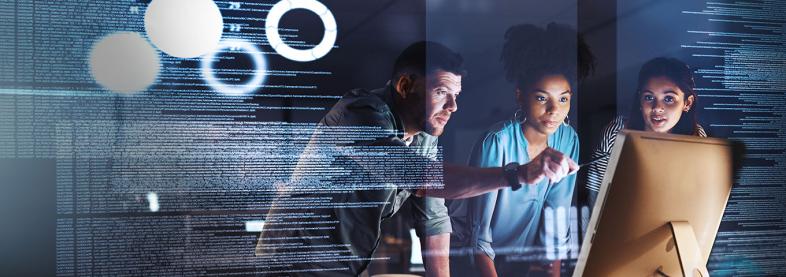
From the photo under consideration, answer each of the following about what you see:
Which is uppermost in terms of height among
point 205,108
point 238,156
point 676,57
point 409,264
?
point 676,57

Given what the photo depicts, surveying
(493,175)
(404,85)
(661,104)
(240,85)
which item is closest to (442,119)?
(404,85)

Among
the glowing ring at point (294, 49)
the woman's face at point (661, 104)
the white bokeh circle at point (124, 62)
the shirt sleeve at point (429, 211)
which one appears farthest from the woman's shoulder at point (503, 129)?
the white bokeh circle at point (124, 62)

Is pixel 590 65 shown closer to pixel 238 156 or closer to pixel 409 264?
pixel 409 264

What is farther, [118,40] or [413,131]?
[413,131]

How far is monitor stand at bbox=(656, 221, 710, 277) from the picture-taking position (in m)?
2.13

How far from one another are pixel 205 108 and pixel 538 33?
1444 millimetres

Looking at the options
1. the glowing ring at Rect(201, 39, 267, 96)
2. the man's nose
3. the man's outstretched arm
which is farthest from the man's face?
the glowing ring at Rect(201, 39, 267, 96)

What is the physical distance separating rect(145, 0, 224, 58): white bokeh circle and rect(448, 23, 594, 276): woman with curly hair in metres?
1.19

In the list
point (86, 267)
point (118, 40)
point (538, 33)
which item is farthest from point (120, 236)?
point (538, 33)

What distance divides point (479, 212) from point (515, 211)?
169 mm

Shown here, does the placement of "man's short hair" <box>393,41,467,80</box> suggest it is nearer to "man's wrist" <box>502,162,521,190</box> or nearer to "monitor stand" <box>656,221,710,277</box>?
"man's wrist" <box>502,162,521,190</box>

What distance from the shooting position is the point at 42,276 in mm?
2787

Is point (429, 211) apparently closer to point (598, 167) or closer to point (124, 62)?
point (598, 167)

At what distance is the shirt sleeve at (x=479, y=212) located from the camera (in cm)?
320
